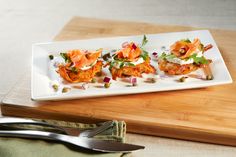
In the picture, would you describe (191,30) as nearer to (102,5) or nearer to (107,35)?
(107,35)

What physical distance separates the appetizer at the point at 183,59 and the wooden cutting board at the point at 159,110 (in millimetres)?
72

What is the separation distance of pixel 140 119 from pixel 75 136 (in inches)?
6.6

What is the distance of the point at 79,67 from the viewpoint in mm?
1198

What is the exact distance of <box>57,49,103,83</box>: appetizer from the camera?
121 cm

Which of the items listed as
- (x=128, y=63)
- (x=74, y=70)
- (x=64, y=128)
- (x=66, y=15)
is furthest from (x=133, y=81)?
(x=66, y=15)

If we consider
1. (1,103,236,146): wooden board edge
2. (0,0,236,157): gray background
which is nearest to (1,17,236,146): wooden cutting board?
(1,103,236,146): wooden board edge

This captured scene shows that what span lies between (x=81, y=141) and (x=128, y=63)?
1.06 ft

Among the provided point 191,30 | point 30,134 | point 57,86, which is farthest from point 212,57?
point 30,134

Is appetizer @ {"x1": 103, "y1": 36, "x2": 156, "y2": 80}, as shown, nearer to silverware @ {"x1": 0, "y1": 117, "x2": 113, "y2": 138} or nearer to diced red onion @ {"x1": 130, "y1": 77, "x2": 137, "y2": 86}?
diced red onion @ {"x1": 130, "y1": 77, "x2": 137, "y2": 86}

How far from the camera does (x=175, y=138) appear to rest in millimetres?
1078

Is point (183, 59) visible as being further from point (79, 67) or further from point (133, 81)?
point (79, 67)

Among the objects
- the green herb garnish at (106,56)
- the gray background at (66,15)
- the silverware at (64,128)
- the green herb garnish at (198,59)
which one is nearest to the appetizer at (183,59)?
the green herb garnish at (198,59)

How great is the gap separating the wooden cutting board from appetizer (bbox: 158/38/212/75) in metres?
0.07

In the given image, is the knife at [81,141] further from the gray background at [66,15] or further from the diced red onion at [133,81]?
the gray background at [66,15]
